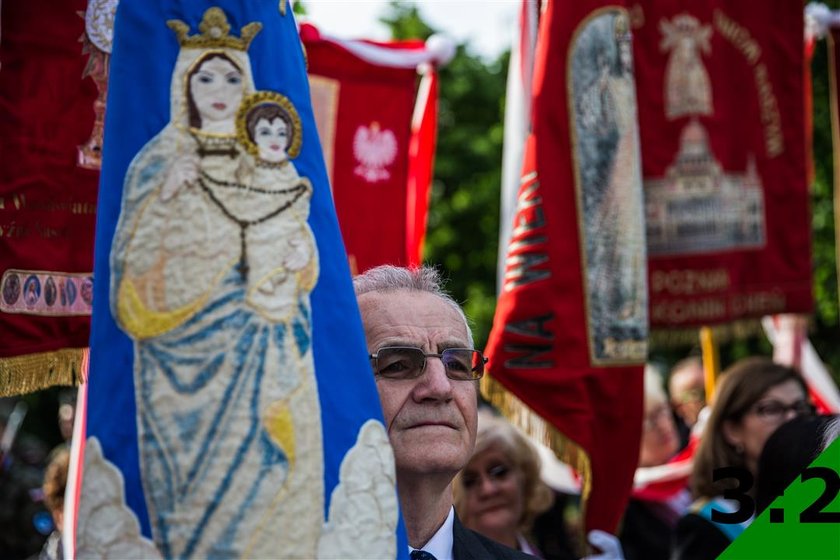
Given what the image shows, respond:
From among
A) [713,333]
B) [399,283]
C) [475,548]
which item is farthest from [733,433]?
[399,283]

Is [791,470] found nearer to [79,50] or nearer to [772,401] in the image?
[772,401]

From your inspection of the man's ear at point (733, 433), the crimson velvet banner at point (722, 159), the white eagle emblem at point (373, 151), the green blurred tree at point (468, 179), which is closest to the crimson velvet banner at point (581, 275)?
the man's ear at point (733, 433)

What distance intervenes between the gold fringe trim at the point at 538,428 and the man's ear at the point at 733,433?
3.10 feet

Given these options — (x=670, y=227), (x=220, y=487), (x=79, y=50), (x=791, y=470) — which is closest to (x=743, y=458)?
(x=670, y=227)

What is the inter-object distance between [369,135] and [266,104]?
11.4 feet

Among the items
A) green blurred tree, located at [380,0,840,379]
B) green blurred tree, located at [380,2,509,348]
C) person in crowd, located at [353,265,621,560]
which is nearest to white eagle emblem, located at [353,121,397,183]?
person in crowd, located at [353,265,621,560]

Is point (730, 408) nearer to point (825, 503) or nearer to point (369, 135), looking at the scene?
point (369, 135)

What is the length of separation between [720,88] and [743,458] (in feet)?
5.51

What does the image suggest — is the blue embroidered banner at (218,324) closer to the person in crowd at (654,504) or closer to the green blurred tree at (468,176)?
the person in crowd at (654,504)

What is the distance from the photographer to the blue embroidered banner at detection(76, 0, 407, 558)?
5.97ft

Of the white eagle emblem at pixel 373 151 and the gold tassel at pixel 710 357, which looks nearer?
the white eagle emblem at pixel 373 151

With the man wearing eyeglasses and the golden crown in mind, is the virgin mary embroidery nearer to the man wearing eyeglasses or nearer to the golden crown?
the golden crown

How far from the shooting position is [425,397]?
8.32ft

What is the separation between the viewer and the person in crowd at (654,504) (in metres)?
5.62
